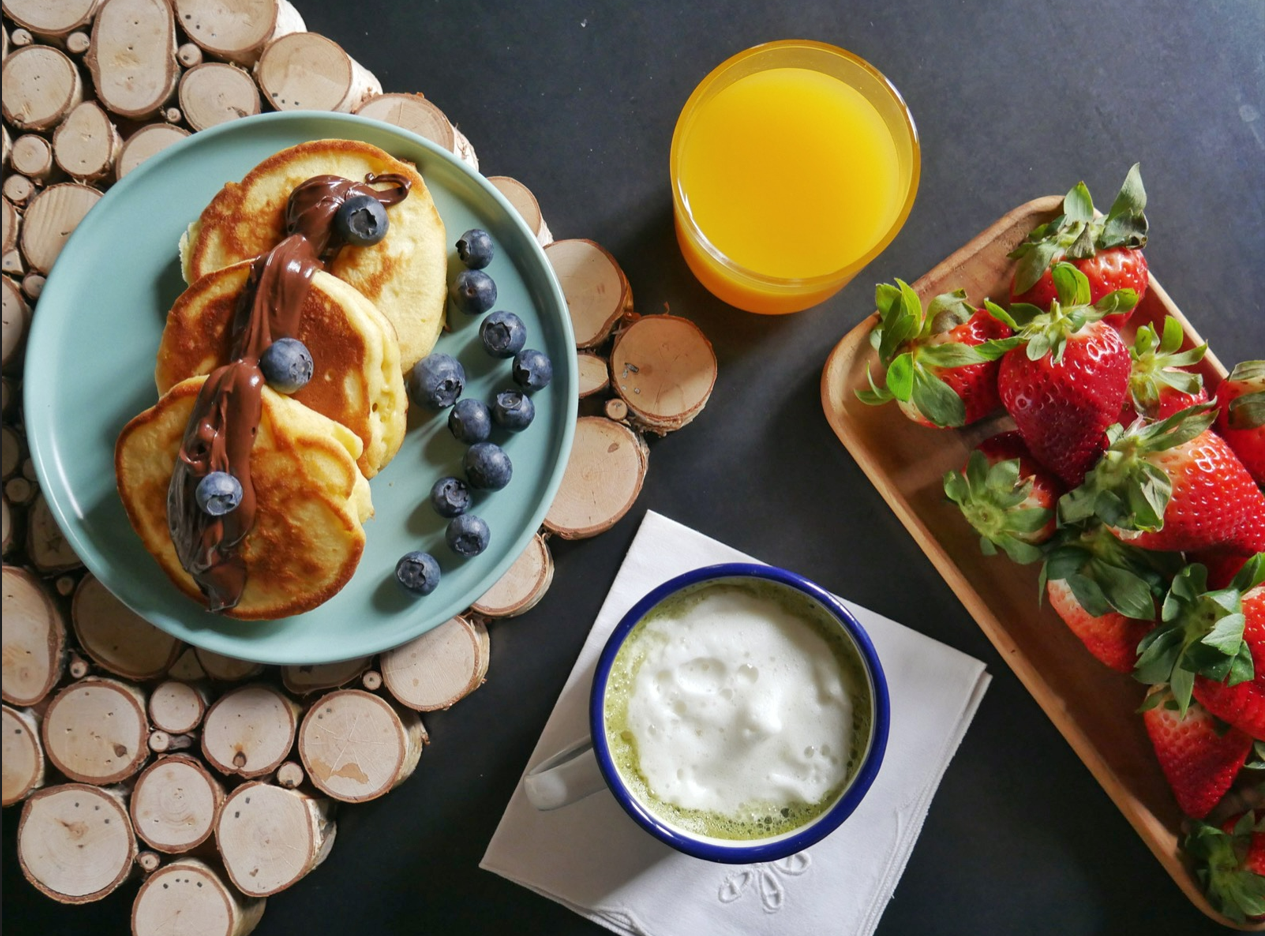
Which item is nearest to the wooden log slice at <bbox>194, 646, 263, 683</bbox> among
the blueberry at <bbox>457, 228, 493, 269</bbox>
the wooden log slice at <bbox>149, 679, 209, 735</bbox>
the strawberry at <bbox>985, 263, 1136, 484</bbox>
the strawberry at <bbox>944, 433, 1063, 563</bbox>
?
the wooden log slice at <bbox>149, 679, 209, 735</bbox>

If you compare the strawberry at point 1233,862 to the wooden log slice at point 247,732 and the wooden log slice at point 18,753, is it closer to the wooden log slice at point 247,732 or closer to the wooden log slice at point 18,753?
the wooden log slice at point 247,732

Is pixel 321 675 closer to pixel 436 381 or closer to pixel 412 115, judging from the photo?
pixel 436 381

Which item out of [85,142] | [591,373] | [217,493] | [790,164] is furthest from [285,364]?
[790,164]

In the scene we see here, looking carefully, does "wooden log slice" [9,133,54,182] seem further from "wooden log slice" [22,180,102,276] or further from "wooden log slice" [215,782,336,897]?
"wooden log slice" [215,782,336,897]

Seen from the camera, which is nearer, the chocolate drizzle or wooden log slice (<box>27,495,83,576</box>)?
the chocolate drizzle

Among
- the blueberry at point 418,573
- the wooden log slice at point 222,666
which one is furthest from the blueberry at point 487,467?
the wooden log slice at point 222,666

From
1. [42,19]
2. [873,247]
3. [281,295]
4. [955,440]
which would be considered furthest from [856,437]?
[42,19]
